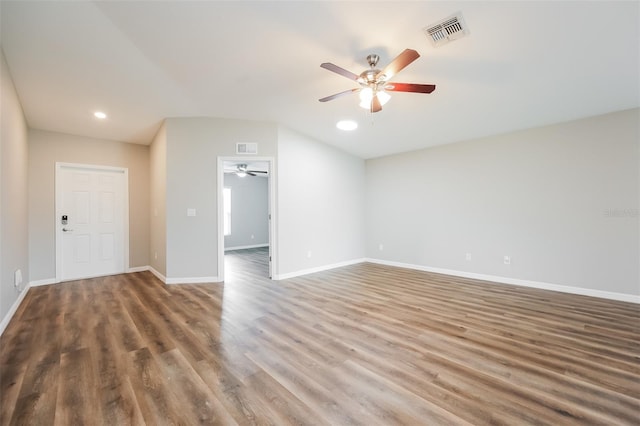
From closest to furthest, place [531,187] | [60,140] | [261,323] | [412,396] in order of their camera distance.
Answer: [412,396] < [261,323] < [531,187] < [60,140]

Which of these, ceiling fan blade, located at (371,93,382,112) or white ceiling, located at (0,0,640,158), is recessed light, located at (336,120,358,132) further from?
ceiling fan blade, located at (371,93,382,112)

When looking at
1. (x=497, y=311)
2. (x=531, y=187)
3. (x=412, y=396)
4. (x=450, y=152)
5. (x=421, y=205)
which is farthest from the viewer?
(x=421, y=205)

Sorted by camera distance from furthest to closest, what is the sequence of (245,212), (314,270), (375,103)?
(245,212) → (314,270) → (375,103)

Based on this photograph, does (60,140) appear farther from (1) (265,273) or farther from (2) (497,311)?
(2) (497,311)

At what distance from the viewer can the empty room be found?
1.81m

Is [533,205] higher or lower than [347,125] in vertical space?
lower

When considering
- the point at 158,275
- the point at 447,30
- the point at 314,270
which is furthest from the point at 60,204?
the point at 447,30

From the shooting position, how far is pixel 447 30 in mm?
2264

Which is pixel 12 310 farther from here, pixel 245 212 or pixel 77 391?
pixel 245 212

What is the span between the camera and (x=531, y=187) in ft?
13.6

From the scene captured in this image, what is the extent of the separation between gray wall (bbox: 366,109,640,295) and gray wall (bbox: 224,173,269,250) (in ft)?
16.8

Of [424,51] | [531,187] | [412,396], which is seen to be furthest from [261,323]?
[531,187]

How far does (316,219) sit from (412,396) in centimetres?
377

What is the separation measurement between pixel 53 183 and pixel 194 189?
2.47 m
